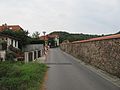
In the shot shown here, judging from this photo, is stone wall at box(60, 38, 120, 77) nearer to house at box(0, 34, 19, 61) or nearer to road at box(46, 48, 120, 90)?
road at box(46, 48, 120, 90)

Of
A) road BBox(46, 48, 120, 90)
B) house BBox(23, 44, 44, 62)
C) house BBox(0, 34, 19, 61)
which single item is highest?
house BBox(0, 34, 19, 61)

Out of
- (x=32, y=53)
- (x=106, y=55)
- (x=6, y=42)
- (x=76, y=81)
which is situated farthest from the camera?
(x=6, y=42)

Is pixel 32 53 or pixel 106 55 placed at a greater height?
pixel 106 55

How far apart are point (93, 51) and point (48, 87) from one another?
39.9 ft

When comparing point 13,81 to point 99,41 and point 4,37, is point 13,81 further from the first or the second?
point 4,37

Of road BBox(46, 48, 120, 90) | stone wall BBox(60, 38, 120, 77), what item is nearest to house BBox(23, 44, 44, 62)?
stone wall BBox(60, 38, 120, 77)

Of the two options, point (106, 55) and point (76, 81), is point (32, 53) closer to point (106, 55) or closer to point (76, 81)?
point (106, 55)

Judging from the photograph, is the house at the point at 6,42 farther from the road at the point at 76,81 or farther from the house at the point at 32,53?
the road at the point at 76,81

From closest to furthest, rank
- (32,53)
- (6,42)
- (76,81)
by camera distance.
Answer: (76,81) → (32,53) → (6,42)

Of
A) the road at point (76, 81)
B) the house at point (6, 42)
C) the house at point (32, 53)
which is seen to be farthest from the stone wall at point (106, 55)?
the house at point (6, 42)

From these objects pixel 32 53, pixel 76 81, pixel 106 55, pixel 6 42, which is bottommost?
pixel 76 81

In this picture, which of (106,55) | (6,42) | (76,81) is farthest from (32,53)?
(6,42)

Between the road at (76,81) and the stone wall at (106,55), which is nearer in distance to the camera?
the road at (76,81)

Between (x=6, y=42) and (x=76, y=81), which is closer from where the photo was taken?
(x=76, y=81)
